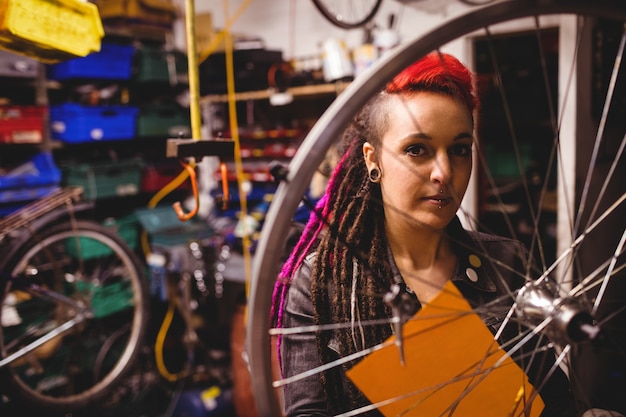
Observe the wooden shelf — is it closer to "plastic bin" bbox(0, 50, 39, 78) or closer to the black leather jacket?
"plastic bin" bbox(0, 50, 39, 78)

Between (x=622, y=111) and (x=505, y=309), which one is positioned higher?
(x=622, y=111)

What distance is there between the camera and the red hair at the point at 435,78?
72cm

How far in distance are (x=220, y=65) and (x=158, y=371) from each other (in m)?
1.92

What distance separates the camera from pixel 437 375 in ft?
2.25

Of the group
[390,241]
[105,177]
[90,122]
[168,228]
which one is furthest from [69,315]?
[390,241]

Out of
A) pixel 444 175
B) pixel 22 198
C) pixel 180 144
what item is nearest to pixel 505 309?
pixel 444 175

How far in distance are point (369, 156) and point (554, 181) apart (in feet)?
8.57

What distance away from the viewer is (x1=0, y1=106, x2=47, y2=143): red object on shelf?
2.57 m

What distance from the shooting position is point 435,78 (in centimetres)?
72

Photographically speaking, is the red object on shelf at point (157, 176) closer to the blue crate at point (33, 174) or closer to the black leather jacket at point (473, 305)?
the blue crate at point (33, 174)

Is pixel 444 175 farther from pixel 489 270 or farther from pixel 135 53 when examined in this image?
pixel 135 53

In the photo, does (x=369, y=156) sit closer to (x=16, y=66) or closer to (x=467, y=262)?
A: (x=467, y=262)

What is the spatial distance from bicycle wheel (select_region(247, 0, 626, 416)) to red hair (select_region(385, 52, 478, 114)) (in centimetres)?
6

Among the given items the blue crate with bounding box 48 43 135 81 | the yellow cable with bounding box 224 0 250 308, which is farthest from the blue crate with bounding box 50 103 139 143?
the yellow cable with bounding box 224 0 250 308
